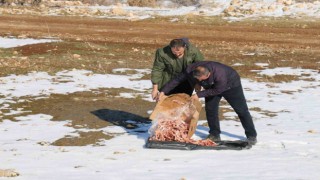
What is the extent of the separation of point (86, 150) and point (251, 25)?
24.7m

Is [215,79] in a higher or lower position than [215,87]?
higher

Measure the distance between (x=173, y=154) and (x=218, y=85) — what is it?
1187 mm

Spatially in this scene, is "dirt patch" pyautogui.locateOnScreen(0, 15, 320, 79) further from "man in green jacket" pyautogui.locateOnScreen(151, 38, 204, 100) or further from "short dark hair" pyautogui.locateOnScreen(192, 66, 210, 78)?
"short dark hair" pyautogui.locateOnScreen(192, 66, 210, 78)

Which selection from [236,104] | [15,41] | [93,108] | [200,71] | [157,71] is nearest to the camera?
[200,71]

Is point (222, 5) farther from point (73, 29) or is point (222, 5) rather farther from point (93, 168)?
point (93, 168)

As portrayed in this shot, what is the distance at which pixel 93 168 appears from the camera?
8.16 meters

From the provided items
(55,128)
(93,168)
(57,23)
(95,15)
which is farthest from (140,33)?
(93,168)

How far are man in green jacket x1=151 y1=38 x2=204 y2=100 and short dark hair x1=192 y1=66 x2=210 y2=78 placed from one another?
25.0 inches

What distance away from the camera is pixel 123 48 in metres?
23.4

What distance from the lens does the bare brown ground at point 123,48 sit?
1276 centimetres

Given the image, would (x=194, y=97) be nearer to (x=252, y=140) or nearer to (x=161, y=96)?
(x=161, y=96)

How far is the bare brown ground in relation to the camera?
41.9 feet

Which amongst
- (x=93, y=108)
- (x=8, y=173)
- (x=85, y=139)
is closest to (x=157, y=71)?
(x=85, y=139)

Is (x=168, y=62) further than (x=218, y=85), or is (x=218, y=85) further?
(x=168, y=62)
